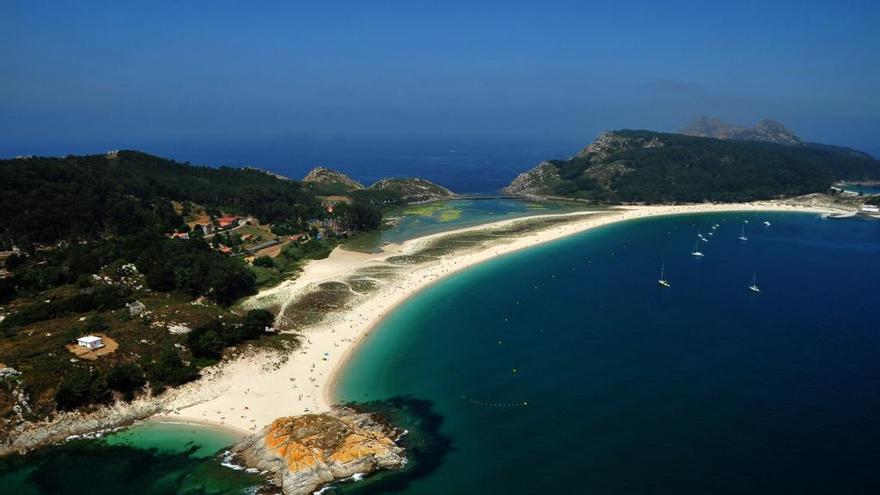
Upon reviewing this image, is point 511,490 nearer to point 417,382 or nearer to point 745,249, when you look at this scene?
point 417,382

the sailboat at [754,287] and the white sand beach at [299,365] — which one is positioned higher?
the sailboat at [754,287]

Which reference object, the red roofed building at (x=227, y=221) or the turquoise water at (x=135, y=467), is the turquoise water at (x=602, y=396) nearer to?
the turquoise water at (x=135, y=467)

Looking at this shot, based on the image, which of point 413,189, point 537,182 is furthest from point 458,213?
point 537,182

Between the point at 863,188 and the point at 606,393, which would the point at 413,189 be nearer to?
the point at 606,393

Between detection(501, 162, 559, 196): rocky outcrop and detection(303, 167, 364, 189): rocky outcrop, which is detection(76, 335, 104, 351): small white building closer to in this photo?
detection(303, 167, 364, 189): rocky outcrop

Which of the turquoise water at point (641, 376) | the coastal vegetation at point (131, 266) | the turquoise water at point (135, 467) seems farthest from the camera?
the coastal vegetation at point (131, 266)

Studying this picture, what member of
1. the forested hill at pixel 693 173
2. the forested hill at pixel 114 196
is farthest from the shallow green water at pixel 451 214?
the forested hill at pixel 114 196
